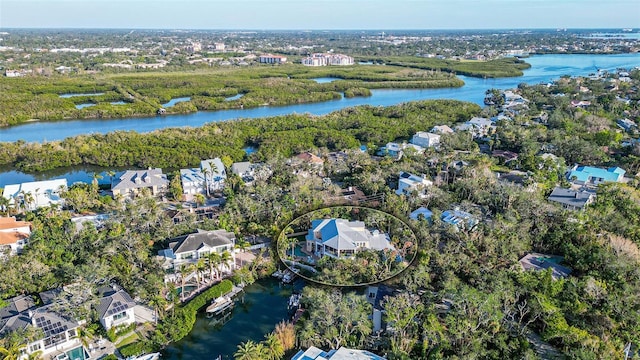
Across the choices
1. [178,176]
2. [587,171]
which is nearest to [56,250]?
[178,176]

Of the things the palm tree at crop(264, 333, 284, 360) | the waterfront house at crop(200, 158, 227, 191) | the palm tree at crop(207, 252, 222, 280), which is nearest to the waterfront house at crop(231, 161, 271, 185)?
the waterfront house at crop(200, 158, 227, 191)

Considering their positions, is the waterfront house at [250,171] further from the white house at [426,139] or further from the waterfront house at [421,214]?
the white house at [426,139]

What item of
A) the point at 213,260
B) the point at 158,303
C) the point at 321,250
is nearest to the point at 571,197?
the point at 321,250

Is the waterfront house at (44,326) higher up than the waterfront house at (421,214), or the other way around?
the waterfront house at (421,214)

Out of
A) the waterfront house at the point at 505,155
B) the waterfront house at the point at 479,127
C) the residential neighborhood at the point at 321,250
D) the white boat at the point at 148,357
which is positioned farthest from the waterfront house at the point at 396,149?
the white boat at the point at 148,357

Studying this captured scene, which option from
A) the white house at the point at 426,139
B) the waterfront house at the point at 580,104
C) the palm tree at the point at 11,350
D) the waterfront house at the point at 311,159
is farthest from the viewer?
the waterfront house at the point at 580,104

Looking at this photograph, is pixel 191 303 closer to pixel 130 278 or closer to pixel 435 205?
pixel 130 278
